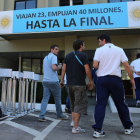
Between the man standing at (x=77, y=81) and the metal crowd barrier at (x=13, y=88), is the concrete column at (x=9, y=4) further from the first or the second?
the man standing at (x=77, y=81)

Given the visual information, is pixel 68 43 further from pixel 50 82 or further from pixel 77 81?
pixel 77 81

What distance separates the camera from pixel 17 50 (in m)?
13.1

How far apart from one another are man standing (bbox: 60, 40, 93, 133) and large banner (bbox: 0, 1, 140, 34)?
5934mm

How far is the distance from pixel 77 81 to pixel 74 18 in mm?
6595

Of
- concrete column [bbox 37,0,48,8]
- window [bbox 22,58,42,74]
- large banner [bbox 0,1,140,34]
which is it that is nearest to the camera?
large banner [bbox 0,1,140,34]

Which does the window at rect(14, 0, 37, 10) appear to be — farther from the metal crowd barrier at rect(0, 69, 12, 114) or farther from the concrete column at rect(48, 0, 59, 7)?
the metal crowd barrier at rect(0, 69, 12, 114)

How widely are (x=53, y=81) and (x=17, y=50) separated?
8942 millimetres

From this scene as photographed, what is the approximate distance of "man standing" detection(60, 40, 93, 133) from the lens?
12.1 ft

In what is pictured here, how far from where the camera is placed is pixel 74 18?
9.70 metres

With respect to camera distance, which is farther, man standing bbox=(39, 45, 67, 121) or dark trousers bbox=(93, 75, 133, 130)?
man standing bbox=(39, 45, 67, 121)

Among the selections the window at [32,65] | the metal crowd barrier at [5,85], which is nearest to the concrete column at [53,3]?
the window at [32,65]

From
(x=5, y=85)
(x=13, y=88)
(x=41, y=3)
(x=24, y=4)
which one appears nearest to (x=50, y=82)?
(x=13, y=88)

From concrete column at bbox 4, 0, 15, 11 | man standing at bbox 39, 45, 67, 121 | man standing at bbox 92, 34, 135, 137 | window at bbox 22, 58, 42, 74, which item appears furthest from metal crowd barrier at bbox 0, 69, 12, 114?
window at bbox 22, 58, 42, 74

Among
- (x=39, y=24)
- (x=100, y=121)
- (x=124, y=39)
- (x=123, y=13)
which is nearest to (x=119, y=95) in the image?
(x=100, y=121)
